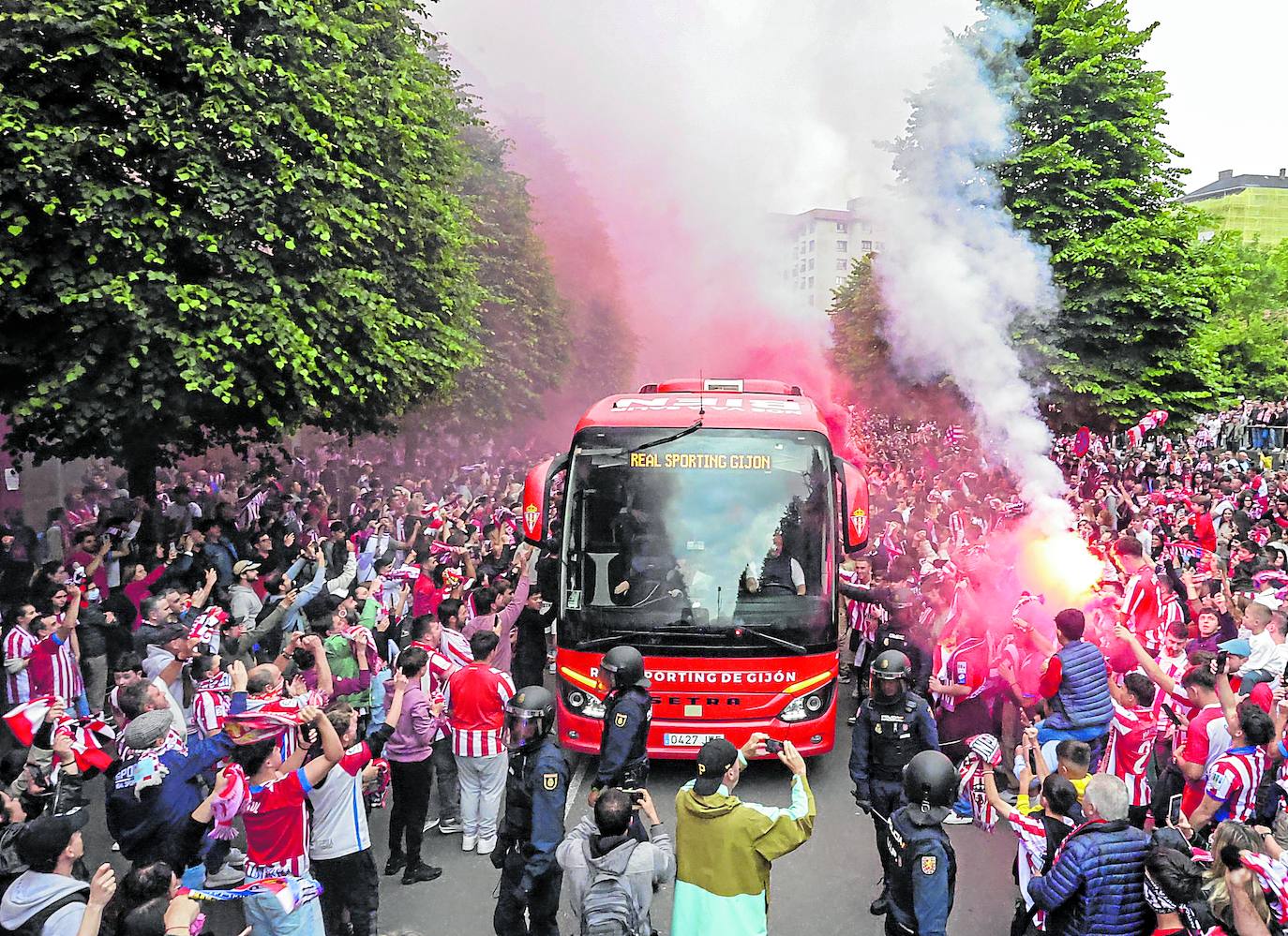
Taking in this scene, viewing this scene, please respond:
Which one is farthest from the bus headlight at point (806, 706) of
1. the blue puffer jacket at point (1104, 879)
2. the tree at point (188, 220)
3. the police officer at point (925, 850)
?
the tree at point (188, 220)

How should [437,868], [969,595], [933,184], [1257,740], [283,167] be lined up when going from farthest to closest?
[933,184]
[283,167]
[969,595]
[437,868]
[1257,740]

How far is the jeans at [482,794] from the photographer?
6992 mm

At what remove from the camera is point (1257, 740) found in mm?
5191

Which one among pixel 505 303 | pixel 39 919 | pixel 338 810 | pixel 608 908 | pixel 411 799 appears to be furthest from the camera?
pixel 505 303

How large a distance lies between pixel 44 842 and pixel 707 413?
6.14m

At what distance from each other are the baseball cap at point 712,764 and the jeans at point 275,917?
2.01 meters

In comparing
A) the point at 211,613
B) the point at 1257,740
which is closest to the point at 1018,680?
the point at 1257,740

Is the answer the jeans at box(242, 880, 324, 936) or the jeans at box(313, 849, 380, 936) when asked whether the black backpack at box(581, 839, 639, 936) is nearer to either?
the jeans at box(242, 880, 324, 936)

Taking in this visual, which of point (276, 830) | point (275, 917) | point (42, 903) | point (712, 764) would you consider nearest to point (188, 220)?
point (276, 830)

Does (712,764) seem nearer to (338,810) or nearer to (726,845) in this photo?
(726,845)

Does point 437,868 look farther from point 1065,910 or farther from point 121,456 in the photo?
point 121,456

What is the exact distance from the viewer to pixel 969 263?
1530 cm

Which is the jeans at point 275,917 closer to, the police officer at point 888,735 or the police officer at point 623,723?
the police officer at point 623,723

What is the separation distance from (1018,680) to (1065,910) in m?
3.73
